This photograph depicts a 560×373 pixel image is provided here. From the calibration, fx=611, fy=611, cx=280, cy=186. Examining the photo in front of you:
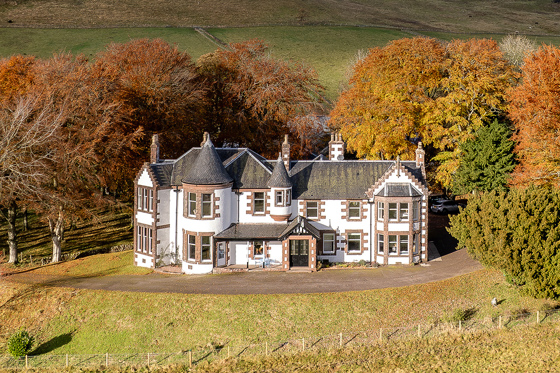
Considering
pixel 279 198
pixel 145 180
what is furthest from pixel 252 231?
pixel 145 180

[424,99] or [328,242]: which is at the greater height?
[424,99]

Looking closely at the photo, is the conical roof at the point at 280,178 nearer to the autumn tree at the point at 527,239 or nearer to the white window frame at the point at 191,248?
the white window frame at the point at 191,248

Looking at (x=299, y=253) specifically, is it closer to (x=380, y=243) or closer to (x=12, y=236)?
(x=380, y=243)

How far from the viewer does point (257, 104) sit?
187 feet

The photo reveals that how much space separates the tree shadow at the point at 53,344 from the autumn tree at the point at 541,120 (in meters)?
31.7

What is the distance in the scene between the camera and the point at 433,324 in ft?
111

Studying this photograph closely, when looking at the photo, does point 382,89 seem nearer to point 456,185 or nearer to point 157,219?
point 456,185

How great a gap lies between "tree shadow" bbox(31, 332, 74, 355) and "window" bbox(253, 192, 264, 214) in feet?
50.1

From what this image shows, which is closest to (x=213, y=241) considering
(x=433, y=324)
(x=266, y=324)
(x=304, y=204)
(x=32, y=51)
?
(x=304, y=204)

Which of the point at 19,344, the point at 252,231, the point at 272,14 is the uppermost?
the point at 272,14

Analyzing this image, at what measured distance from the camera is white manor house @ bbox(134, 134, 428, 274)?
4253cm

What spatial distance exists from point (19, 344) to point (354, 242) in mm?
22957

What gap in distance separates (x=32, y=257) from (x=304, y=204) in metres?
23.1

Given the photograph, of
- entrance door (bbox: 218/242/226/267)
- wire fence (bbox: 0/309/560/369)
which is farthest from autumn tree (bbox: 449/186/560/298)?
entrance door (bbox: 218/242/226/267)
